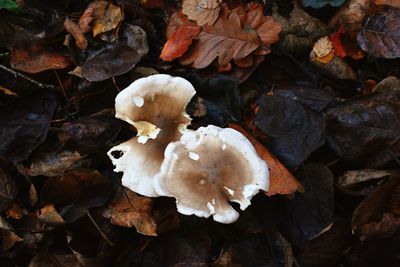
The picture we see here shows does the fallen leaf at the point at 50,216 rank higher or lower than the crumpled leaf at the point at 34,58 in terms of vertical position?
lower

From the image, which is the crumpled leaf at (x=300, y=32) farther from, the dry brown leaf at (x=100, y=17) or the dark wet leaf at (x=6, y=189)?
the dark wet leaf at (x=6, y=189)

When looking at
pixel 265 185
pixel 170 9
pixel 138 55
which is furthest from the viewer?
pixel 170 9

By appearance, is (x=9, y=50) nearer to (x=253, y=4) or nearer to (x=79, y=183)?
(x=79, y=183)

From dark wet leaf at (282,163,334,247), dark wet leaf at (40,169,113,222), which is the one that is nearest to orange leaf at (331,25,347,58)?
dark wet leaf at (282,163,334,247)

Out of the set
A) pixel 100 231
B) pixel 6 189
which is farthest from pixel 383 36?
pixel 6 189

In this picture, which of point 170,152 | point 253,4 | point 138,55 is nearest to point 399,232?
point 170,152

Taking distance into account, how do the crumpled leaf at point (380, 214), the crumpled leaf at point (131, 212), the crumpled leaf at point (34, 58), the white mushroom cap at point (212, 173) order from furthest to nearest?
the crumpled leaf at point (34, 58) < the crumpled leaf at point (131, 212) < the crumpled leaf at point (380, 214) < the white mushroom cap at point (212, 173)

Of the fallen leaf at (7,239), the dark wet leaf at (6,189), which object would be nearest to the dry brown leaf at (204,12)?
the dark wet leaf at (6,189)
